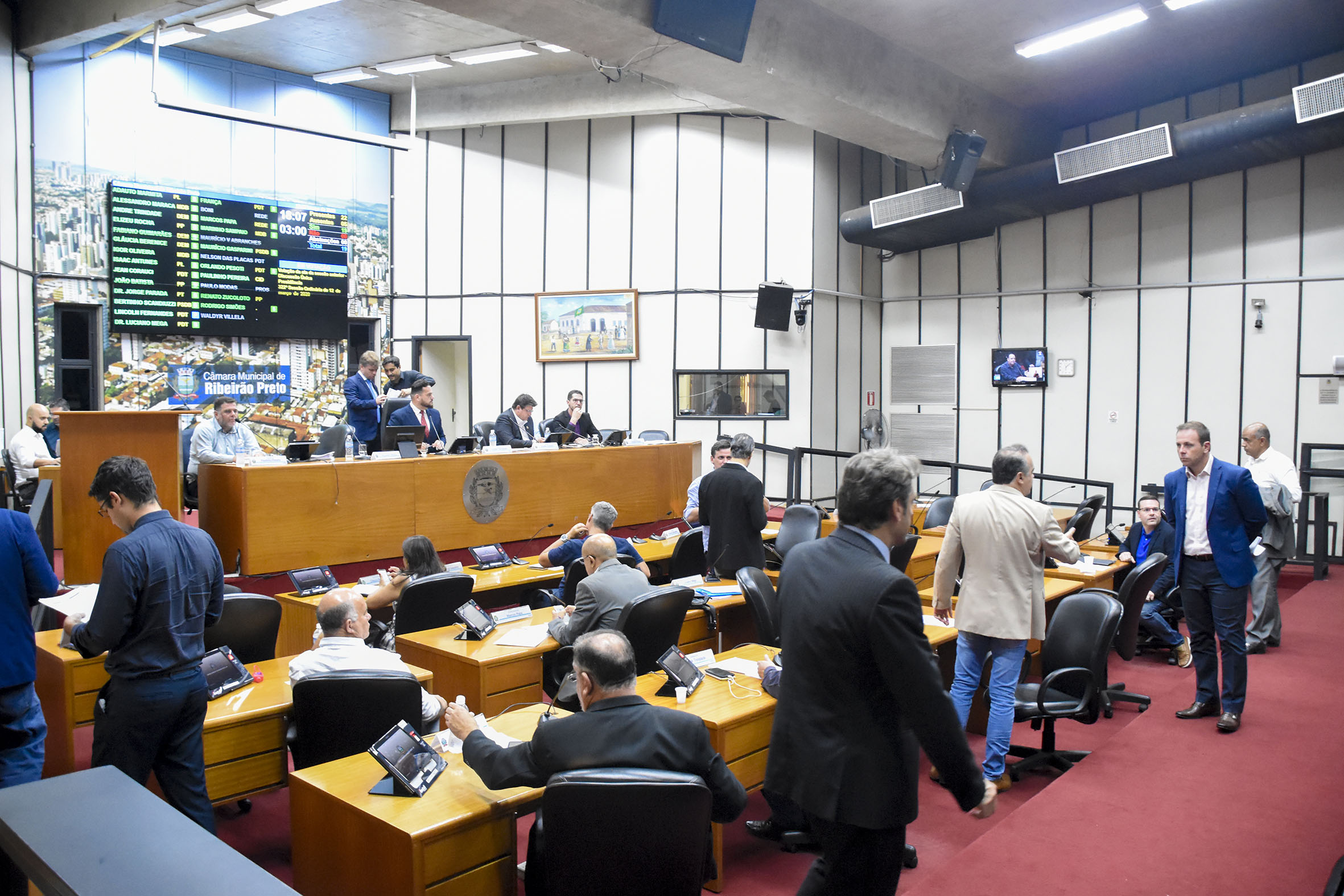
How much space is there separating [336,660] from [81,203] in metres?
8.96

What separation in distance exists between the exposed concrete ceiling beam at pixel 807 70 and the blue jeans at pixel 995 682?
4.69 meters

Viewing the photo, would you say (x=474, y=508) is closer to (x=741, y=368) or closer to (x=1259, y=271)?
(x=741, y=368)

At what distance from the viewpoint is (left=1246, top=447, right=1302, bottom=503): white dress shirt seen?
254 inches

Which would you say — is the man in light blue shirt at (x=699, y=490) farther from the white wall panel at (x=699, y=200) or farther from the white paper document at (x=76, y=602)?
the white wall panel at (x=699, y=200)

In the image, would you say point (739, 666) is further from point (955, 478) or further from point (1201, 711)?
point (955, 478)

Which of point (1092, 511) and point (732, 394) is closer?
point (1092, 511)

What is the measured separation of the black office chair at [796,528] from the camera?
7047mm

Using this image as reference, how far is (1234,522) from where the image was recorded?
4594 mm

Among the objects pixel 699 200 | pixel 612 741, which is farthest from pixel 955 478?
pixel 612 741

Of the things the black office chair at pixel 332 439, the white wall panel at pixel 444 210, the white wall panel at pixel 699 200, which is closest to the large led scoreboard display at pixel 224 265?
the white wall panel at pixel 444 210

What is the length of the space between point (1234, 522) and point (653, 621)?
3008mm

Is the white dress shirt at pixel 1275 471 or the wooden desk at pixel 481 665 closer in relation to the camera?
the wooden desk at pixel 481 665

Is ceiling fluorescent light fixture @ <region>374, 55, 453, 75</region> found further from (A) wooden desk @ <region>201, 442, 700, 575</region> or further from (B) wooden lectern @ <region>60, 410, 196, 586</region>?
(B) wooden lectern @ <region>60, 410, 196, 586</region>

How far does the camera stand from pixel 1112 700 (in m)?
5.51
